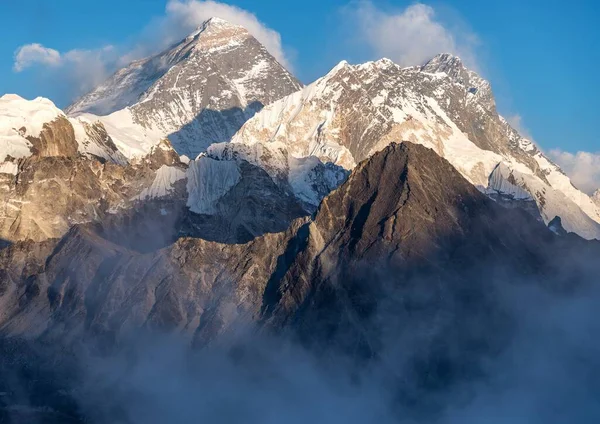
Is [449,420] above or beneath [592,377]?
beneath

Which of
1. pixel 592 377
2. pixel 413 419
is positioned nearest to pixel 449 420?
pixel 413 419

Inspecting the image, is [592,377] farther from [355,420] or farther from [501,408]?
[355,420]

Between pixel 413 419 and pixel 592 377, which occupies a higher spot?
pixel 592 377

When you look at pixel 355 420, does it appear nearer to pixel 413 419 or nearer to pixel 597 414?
pixel 413 419

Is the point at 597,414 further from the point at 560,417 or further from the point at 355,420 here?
the point at 355,420

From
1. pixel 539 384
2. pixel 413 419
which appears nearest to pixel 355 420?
pixel 413 419

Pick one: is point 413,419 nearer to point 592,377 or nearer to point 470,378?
point 470,378

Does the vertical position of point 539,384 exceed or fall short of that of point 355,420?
it exceeds it
